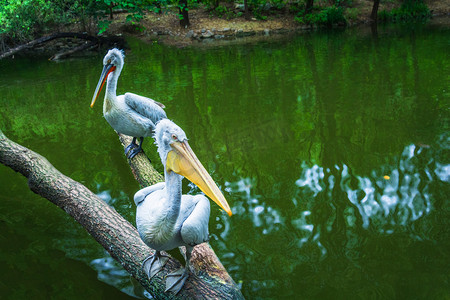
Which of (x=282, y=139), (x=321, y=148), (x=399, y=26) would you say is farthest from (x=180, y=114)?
(x=399, y=26)

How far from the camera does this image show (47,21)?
47.6 feet

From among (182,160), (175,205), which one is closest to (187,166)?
(182,160)

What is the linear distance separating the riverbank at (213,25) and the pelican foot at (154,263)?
12.4 meters

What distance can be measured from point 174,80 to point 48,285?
632 centimetres

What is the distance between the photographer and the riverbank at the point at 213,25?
15273 millimetres

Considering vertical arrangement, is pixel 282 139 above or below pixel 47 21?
below

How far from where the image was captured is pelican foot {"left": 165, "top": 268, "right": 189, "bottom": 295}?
7.66ft

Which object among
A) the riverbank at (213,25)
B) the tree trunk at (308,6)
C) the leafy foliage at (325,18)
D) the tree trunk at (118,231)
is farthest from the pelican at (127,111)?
the tree trunk at (308,6)

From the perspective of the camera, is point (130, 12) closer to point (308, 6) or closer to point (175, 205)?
point (308, 6)

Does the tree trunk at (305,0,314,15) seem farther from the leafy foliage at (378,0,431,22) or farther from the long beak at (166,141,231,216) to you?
the long beak at (166,141,231,216)

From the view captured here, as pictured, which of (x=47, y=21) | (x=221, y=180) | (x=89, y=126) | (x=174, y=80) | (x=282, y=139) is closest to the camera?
(x=221, y=180)

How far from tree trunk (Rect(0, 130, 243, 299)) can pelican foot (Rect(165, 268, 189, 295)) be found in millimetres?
32

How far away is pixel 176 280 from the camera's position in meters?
2.36

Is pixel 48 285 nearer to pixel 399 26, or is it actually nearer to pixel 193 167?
pixel 193 167
